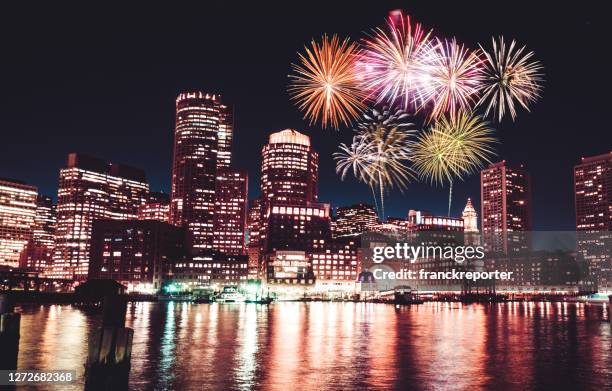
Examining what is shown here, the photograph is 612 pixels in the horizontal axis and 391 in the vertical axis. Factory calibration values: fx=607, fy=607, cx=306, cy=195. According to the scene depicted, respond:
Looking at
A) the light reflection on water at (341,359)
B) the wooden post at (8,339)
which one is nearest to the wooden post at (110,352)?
the light reflection on water at (341,359)

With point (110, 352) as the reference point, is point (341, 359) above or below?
below

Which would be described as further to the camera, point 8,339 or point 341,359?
point 341,359

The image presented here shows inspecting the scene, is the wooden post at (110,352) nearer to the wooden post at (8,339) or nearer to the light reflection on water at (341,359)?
the light reflection on water at (341,359)

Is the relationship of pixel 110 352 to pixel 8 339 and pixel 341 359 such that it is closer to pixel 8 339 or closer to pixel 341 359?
pixel 8 339

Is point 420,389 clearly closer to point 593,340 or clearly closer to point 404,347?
point 404,347

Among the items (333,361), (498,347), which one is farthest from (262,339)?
(498,347)

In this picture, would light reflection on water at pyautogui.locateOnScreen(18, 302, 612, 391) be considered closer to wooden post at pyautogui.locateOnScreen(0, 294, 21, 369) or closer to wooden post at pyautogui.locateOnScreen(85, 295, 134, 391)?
wooden post at pyautogui.locateOnScreen(0, 294, 21, 369)

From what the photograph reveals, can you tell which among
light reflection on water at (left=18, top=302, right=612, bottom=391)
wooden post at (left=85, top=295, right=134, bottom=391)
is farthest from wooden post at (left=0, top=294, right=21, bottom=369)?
wooden post at (left=85, top=295, right=134, bottom=391)

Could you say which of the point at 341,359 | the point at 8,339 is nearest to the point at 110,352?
the point at 8,339
